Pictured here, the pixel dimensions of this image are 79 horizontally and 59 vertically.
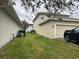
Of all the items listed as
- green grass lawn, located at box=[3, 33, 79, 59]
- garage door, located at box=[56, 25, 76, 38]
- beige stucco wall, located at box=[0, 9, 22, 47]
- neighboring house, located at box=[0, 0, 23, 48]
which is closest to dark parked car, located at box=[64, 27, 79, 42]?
green grass lawn, located at box=[3, 33, 79, 59]

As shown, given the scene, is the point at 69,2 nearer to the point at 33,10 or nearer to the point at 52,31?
the point at 33,10

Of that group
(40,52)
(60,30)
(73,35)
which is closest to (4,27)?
(40,52)

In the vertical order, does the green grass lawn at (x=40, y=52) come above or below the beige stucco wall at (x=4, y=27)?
below

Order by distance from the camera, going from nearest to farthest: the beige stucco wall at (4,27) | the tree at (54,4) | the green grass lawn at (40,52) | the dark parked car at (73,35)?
the tree at (54,4) → the green grass lawn at (40,52) → the beige stucco wall at (4,27) → the dark parked car at (73,35)

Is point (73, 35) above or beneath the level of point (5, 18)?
beneath

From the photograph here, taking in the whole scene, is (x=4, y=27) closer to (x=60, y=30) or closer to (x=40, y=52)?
(x=40, y=52)

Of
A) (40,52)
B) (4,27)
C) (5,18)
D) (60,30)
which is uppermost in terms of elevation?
(5,18)

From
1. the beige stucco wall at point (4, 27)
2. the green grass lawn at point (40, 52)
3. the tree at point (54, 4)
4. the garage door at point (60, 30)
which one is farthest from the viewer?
the garage door at point (60, 30)

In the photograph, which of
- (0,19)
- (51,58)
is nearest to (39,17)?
(0,19)

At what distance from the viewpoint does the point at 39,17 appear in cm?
4259

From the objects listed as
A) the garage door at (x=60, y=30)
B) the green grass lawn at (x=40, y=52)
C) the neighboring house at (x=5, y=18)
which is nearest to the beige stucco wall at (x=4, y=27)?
the neighboring house at (x=5, y=18)

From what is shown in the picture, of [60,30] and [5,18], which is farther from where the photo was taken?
[60,30]

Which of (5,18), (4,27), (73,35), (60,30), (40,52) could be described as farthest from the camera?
(60,30)

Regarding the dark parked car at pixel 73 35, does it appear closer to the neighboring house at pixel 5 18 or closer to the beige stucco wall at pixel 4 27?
the neighboring house at pixel 5 18
